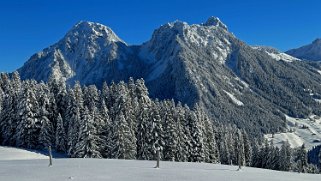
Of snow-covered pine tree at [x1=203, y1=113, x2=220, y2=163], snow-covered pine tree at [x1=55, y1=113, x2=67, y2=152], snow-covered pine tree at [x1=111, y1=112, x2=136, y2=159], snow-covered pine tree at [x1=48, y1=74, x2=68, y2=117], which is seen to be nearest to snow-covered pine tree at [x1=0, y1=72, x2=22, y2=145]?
snow-covered pine tree at [x1=48, y1=74, x2=68, y2=117]

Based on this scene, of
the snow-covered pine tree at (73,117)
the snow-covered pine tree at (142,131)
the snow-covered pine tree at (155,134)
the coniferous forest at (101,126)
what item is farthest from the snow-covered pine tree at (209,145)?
the snow-covered pine tree at (73,117)

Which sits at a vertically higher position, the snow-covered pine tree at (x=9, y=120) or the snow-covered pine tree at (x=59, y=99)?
the snow-covered pine tree at (x=59, y=99)

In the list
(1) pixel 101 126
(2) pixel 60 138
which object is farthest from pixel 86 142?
(2) pixel 60 138

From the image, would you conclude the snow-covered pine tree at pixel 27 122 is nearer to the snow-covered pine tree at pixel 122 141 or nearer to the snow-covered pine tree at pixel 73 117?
the snow-covered pine tree at pixel 73 117

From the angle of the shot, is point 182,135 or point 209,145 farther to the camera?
point 209,145

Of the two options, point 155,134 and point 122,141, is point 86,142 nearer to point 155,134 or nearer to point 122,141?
point 122,141

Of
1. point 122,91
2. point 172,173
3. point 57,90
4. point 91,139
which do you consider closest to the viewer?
point 172,173

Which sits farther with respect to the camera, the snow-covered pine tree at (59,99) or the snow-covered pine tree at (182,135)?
the snow-covered pine tree at (59,99)

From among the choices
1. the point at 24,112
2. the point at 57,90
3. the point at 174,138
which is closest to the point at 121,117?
the point at 174,138

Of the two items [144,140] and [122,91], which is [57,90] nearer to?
[122,91]

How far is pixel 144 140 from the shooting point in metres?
76.5

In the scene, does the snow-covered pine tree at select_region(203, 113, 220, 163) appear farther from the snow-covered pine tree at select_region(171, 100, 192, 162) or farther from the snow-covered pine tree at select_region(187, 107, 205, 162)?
the snow-covered pine tree at select_region(171, 100, 192, 162)

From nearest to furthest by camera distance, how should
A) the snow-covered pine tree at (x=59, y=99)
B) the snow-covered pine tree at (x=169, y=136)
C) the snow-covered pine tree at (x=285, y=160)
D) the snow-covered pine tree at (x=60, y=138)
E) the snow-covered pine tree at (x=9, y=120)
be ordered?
the snow-covered pine tree at (x=60, y=138), the snow-covered pine tree at (x=169, y=136), the snow-covered pine tree at (x=9, y=120), the snow-covered pine tree at (x=59, y=99), the snow-covered pine tree at (x=285, y=160)

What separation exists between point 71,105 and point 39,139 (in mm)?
9492
